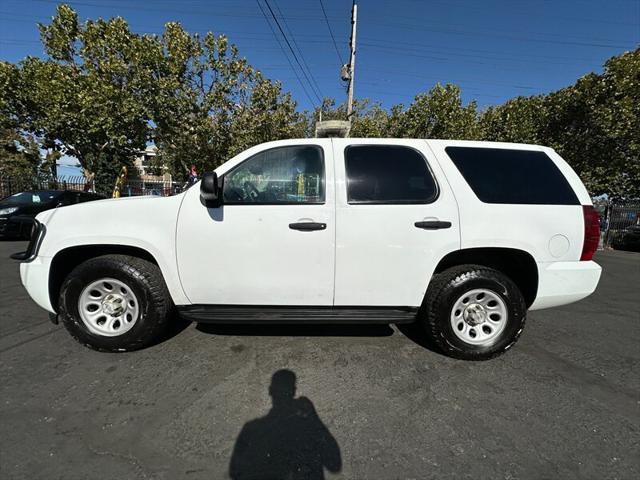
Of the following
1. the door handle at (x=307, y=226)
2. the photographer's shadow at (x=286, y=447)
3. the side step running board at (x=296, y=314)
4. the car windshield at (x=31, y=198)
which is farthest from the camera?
the car windshield at (x=31, y=198)

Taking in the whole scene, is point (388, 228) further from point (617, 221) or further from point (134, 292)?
point (617, 221)

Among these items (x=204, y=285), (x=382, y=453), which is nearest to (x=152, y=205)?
(x=204, y=285)

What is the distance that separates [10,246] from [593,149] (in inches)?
907

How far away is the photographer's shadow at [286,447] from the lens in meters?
1.77

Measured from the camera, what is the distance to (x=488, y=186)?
2926 millimetres

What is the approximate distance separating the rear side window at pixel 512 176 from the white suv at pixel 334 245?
0.01 m

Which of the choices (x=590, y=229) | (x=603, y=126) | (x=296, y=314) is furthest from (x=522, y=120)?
(x=296, y=314)

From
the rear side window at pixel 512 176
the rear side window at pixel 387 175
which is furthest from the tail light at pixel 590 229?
the rear side window at pixel 387 175

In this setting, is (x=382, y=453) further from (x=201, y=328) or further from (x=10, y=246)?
(x=10, y=246)

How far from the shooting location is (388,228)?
2.76m

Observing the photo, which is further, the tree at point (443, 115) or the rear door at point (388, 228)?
the tree at point (443, 115)

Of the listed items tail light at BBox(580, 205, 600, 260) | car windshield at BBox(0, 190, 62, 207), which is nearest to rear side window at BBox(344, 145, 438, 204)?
tail light at BBox(580, 205, 600, 260)

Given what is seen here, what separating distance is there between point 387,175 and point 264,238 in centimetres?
123

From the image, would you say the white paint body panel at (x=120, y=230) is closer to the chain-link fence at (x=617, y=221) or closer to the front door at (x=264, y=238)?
the front door at (x=264, y=238)
